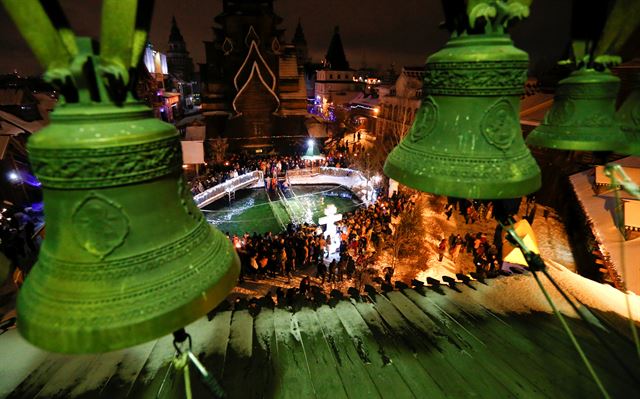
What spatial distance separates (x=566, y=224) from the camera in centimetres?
1517

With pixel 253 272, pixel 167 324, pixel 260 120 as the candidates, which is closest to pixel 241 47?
pixel 260 120

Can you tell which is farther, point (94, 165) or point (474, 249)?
point (474, 249)

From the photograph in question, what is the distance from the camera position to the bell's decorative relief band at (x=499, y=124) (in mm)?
1827

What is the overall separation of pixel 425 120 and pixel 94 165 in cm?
181

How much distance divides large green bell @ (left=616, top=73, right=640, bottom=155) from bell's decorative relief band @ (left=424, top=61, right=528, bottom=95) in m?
1.68

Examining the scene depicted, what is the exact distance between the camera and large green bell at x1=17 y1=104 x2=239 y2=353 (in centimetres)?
124

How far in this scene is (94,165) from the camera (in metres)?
1.26

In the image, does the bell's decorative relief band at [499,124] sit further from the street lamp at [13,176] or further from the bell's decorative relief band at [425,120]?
the street lamp at [13,176]

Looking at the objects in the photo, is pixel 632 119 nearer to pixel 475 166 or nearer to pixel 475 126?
pixel 475 126

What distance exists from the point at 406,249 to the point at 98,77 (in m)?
12.5

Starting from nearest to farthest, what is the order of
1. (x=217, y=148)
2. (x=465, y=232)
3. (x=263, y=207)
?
1. (x=465, y=232)
2. (x=263, y=207)
3. (x=217, y=148)

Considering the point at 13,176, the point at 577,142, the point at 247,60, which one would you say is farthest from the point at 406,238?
the point at 247,60

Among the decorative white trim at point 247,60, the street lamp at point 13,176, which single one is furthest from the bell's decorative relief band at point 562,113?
Result: the decorative white trim at point 247,60

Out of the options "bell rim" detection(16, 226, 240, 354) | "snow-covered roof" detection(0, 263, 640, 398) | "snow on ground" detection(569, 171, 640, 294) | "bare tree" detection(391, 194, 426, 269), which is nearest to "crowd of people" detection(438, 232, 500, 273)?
"bare tree" detection(391, 194, 426, 269)
